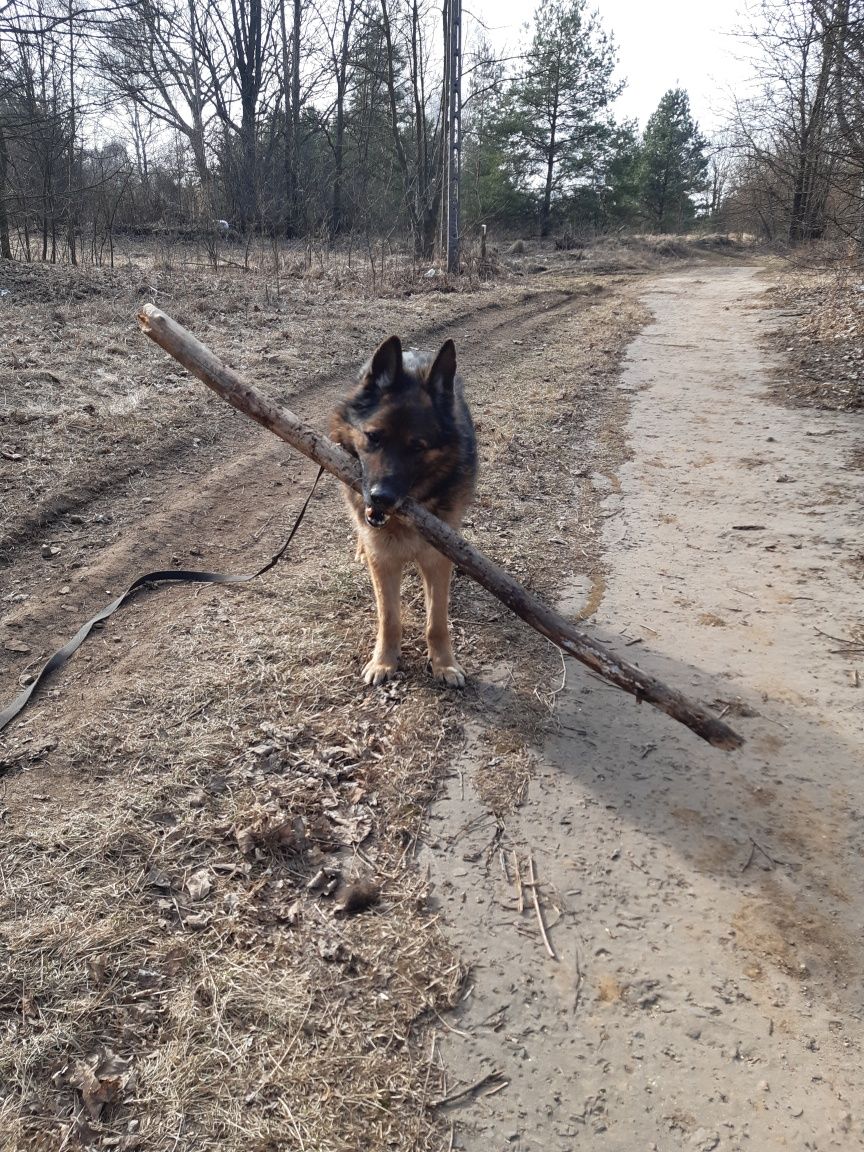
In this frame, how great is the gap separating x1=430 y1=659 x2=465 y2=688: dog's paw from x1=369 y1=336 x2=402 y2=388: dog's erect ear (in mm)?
1556

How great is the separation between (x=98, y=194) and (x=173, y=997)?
62.4 feet

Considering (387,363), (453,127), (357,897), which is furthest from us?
(453,127)

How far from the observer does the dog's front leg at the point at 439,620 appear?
151 inches

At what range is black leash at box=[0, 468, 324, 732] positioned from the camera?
357 cm

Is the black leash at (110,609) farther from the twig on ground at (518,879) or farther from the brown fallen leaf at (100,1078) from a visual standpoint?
the twig on ground at (518,879)

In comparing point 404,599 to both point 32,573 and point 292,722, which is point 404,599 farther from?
point 32,573

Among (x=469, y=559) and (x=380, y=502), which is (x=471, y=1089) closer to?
(x=469, y=559)

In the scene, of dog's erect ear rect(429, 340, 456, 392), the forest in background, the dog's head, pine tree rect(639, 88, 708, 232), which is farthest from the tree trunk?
pine tree rect(639, 88, 708, 232)

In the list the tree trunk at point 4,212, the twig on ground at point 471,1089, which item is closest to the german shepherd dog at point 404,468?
the twig on ground at point 471,1089

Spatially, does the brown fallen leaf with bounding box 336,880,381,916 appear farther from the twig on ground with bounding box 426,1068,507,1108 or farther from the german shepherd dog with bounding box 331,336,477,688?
the german shepherd dog with bounding box 331,336,477,688

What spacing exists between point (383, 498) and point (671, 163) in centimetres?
5059

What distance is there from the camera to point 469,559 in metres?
3.20

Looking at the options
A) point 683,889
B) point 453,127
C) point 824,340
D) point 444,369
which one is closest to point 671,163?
point 453,127

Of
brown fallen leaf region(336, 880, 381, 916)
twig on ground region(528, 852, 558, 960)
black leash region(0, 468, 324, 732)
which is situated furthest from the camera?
black leash region(0, 468, 324, 732)
